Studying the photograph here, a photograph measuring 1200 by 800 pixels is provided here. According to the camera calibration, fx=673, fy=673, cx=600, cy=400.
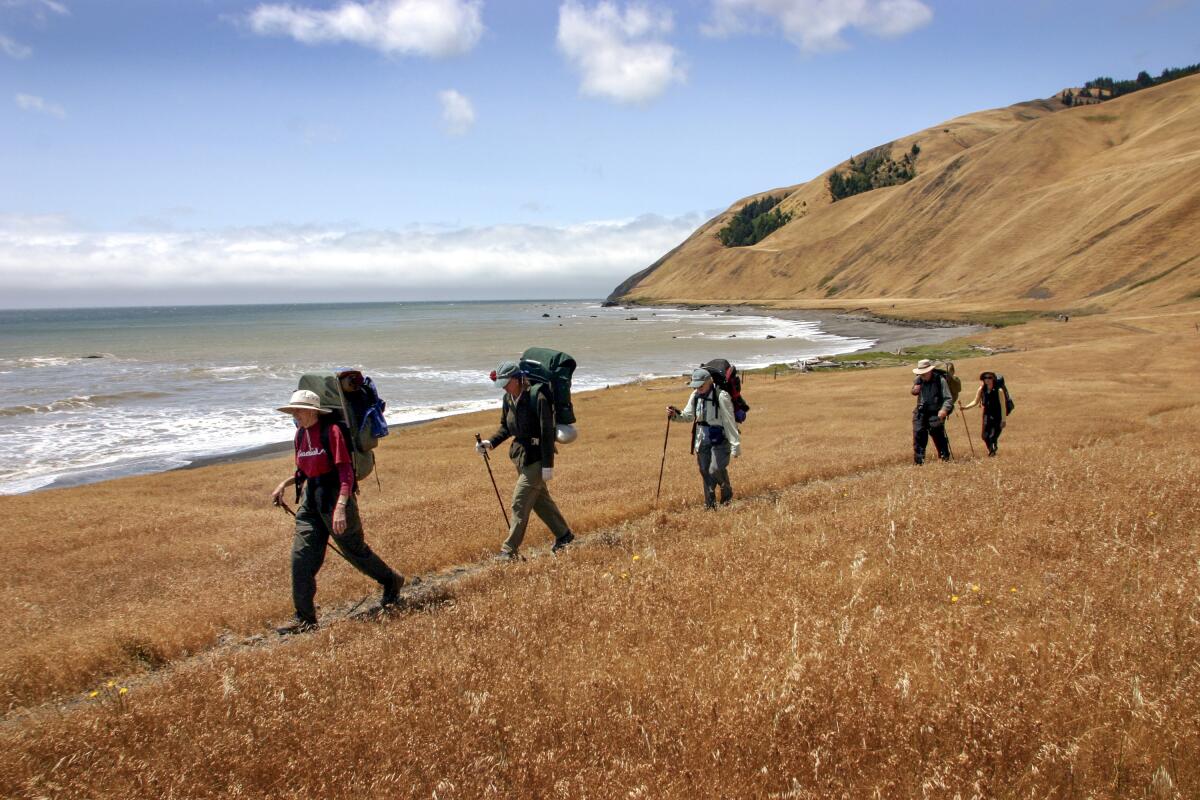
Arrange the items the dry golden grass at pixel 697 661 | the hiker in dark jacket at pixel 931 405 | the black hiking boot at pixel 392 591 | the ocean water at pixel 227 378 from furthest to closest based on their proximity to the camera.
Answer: the ocean water at pixel 227 378 → the hiker in dark jacket at pixel 931 405 → the black hiking boot at pixel 392 591 → the dry golden grass at pixel 697 661

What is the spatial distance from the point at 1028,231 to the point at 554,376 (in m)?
128

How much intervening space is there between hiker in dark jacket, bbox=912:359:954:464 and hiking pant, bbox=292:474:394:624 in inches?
417

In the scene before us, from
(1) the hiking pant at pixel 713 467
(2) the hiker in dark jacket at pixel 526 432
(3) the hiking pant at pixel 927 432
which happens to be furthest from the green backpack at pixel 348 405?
(3) the hiking pant at pixel 927 432

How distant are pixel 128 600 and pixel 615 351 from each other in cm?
6619

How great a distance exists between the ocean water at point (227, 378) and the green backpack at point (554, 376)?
16.7 meters

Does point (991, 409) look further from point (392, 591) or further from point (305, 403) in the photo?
point (305, 403)

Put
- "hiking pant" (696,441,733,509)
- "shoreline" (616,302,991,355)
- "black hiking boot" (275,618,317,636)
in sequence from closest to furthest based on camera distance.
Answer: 1. "black hiking boot" (275,618,317,636)
2. "hiking pant" (696,441,733,509)
3. "shoreline" (616,302,991,355)

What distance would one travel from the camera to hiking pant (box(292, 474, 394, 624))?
21.8ft

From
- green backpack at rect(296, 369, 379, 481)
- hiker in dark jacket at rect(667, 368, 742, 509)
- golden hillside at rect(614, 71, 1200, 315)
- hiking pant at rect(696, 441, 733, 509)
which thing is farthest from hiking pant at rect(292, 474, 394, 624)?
golden hillside at rect(614, 71, 1200, 315)

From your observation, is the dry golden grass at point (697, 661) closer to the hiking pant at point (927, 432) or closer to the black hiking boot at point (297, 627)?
the black hiking boot at point (297, 627)

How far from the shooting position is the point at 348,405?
263 inches

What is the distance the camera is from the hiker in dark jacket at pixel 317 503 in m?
6.47

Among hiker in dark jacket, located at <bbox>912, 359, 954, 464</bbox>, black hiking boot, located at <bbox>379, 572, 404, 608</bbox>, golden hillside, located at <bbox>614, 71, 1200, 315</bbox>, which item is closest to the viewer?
black hiking boot, located at <bbox>379, 572, 404, 608</bbox>

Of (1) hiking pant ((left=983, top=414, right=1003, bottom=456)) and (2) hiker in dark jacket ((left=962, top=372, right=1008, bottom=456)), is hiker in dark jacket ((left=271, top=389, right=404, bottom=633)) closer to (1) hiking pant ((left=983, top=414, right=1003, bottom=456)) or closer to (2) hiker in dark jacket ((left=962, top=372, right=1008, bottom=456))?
(2) hiker in dark jacket ((left=962, top=372, right=1008, bottom=456))
